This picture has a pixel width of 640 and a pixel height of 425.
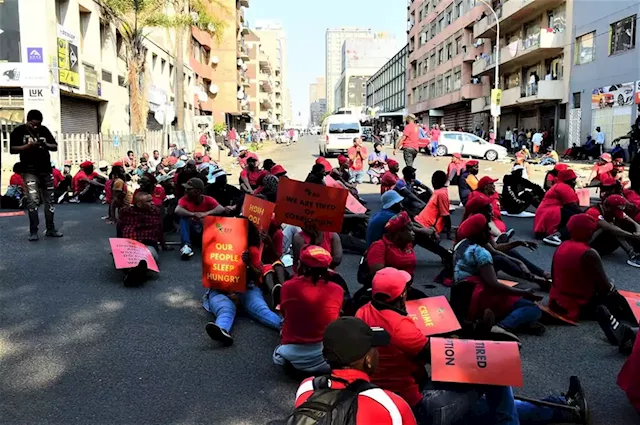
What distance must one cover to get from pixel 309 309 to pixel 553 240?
6578 mm

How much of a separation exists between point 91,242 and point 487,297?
6960 millimetres

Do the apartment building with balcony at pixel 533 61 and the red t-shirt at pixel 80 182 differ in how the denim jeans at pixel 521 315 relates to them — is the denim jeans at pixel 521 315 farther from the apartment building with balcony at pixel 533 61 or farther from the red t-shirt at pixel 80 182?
the apartment building with balcony at pixel 533 61

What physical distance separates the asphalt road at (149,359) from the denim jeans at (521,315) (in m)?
0.16

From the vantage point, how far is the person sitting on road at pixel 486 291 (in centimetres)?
540

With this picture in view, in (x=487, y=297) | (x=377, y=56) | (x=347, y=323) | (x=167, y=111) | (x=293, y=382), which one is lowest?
(x=293, y=382)

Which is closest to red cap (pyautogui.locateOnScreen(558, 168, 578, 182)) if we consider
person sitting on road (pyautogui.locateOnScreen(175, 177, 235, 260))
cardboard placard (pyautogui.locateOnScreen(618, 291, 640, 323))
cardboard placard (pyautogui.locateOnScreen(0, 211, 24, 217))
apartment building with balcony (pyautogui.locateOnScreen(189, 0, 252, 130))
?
cardboard placard (pyautogui.locateOnScreen(618, 291, 640, 323))

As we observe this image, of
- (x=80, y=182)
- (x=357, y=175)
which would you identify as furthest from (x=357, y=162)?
(x=80, y=182)

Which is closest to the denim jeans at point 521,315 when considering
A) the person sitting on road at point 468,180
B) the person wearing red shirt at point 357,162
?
the person sitting on road at point 468,180

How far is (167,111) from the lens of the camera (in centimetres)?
2962

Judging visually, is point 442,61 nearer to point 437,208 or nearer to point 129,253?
point 437,208

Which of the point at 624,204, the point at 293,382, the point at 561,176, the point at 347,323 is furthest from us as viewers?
the point at 561,176

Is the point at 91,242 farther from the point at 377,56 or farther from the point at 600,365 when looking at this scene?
the point at 377,56

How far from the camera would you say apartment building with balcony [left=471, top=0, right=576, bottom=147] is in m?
35.6

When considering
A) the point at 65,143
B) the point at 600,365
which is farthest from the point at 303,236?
the point at 65,143
